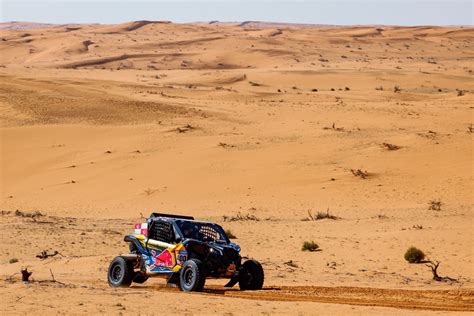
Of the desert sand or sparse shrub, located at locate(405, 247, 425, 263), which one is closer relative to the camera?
the desert sand

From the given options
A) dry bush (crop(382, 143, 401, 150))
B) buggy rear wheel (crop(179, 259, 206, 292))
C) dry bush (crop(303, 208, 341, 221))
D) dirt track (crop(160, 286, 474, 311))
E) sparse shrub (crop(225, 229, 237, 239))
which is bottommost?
dry bush (crop(303, 208, 341, 221))

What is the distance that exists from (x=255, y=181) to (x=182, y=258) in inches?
631

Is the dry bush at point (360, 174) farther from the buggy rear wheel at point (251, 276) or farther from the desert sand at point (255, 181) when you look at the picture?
the buggy rear wheel at point (251, 276)

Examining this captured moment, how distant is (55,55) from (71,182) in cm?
5456

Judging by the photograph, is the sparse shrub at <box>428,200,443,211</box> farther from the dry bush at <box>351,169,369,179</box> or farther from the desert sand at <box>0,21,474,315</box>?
the dry bush at <box>351,169,369,179</box>

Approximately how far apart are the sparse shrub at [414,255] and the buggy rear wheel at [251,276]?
16.4 feet

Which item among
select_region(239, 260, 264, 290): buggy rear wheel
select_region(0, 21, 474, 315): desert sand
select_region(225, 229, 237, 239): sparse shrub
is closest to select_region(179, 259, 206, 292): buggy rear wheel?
select_region(0, 21, 474, 315): desert sand

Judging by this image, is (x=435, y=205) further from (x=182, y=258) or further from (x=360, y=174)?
(x=182, y=258)

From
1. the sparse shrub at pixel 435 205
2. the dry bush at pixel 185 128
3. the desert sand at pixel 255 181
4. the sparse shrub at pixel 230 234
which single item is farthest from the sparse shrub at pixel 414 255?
the dry bush at pixel 185 128

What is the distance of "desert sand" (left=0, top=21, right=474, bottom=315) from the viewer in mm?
14156

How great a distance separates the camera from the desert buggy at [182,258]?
14.3 meters

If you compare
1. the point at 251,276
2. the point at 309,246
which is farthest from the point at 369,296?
the point at 309,246

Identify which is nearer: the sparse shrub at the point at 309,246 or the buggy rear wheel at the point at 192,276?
the buggy rear wheel at the point at 192,276

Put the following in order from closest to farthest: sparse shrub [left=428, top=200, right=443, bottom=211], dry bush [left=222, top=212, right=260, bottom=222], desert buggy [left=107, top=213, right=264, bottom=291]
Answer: desert buggy [left=107, top=213, right=264, bottom=291] < dry bush [left=222, top=212, right=260, bottom=222] < sparse shrub [left=428, top=200, right=443, bottom=211]
